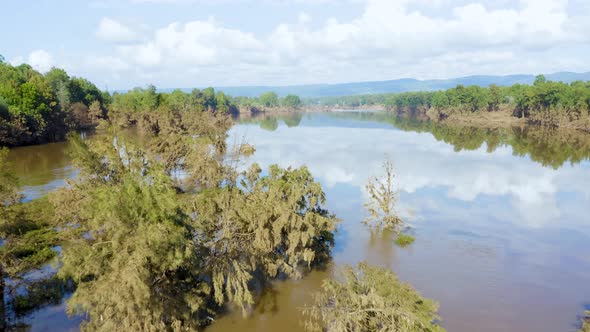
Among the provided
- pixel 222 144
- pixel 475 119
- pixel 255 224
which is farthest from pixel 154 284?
pixel 475 119

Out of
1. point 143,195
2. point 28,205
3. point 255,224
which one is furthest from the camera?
point 28,205

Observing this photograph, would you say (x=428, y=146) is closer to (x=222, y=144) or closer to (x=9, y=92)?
(x=222, y=144)

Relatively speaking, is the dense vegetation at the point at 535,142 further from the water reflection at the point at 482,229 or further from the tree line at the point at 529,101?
the tree line at the point at 529,101

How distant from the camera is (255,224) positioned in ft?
69.7

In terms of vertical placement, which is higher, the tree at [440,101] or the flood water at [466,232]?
the tree at [440,101]

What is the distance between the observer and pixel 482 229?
32.7 meters

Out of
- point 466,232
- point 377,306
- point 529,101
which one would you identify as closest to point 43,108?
point 466,232

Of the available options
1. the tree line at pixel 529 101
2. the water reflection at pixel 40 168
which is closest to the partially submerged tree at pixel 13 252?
the water reflection at pixel 40 168

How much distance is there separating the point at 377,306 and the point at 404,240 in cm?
1592

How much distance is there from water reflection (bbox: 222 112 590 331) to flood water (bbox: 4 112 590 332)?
0.32ft

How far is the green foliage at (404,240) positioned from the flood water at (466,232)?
1.80 ft

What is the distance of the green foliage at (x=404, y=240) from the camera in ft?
96.8

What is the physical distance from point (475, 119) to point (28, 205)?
141004 millimetres

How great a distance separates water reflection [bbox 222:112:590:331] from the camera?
21656 millimetres
